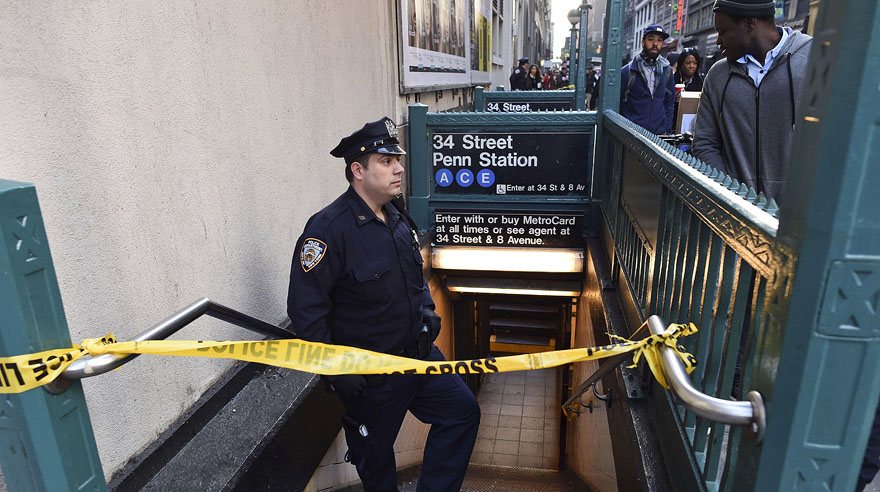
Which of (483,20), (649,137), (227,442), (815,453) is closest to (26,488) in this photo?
(227,442)

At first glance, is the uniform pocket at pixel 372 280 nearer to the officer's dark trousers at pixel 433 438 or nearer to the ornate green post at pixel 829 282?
the officer's dark trousers at pixel 433 438

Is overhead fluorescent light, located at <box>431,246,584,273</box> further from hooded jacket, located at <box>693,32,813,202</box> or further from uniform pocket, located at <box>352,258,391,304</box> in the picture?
uniform pocket, located at <box>352,258,391,304</box>

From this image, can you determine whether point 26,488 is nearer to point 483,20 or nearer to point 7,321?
point 7,321

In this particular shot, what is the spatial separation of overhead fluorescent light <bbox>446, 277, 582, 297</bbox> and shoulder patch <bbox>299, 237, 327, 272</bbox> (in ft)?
14.1

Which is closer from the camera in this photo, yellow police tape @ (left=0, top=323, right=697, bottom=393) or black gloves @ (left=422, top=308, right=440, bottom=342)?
yellow police tape @ (left=0, top=323, right=697, bottom=393)

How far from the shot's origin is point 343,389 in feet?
8.30

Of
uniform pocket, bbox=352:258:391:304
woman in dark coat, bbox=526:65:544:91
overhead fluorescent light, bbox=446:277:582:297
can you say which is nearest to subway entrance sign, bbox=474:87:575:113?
overhead fluorescent light, bbox=446:277:582:297

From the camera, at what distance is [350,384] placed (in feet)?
8.22


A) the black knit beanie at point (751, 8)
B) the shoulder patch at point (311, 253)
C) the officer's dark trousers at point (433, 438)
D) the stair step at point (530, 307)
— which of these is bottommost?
the stair step at point (530, 307)

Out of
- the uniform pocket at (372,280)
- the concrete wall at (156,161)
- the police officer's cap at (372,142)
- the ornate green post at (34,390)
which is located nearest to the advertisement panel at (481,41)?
the concrete wall at (156,161)

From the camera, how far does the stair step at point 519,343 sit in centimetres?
1084

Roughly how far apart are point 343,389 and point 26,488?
1.30 m

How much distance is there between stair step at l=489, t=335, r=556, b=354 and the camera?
35.6ft

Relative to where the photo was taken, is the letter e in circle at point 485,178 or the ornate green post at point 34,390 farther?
the letter e in circle at point 485,178
